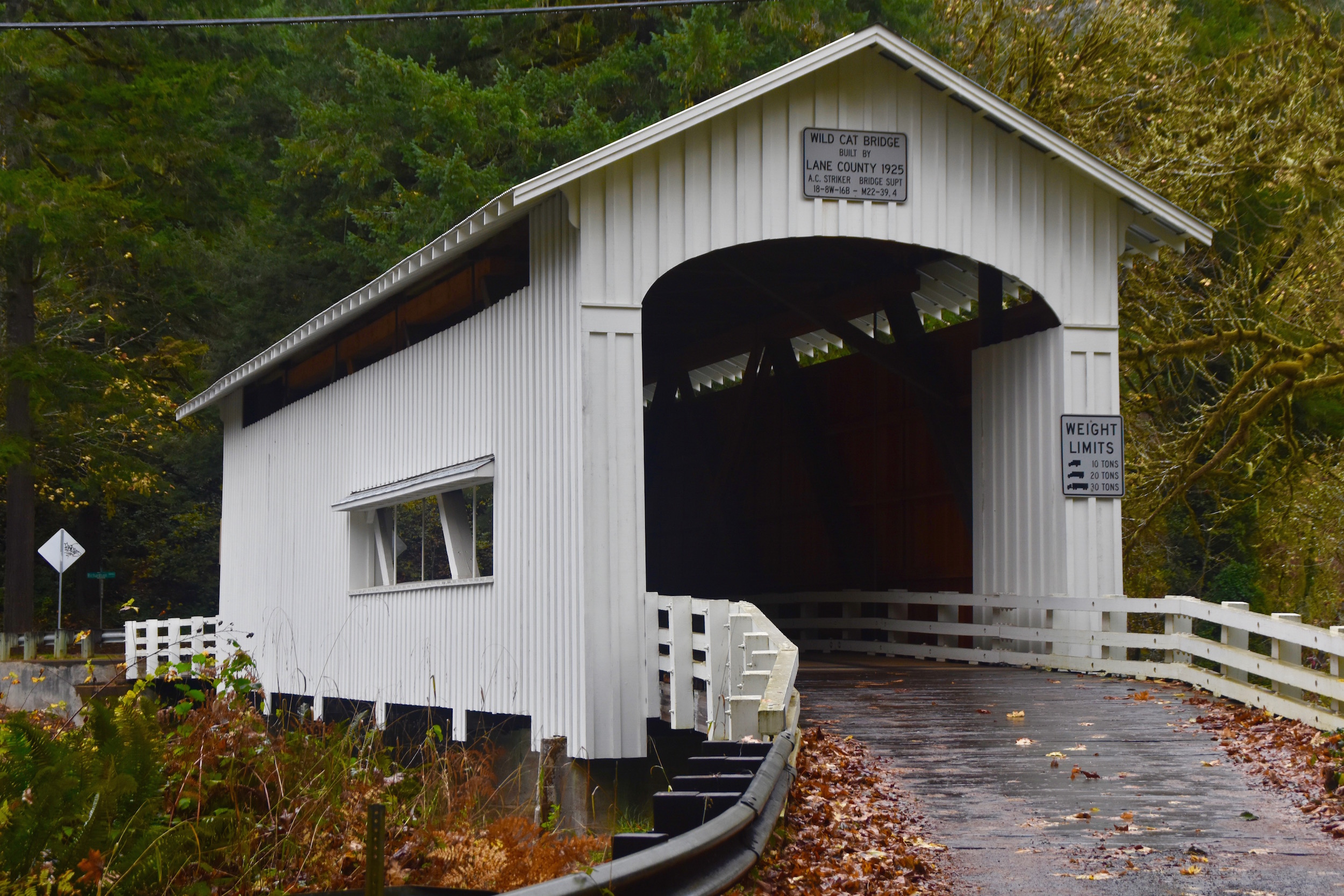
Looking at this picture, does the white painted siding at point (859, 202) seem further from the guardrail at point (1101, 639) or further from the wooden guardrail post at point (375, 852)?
the wooden guardrail post at point (375, 852)

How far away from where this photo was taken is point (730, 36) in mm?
28000

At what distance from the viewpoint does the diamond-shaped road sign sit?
2741 cm

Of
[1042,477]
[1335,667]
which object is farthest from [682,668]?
[1042,477]

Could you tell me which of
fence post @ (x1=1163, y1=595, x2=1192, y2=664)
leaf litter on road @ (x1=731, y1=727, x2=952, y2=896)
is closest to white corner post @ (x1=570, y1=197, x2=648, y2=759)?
leaf litter on road @ (x1=731, y1=727, x2=952, y2=896)

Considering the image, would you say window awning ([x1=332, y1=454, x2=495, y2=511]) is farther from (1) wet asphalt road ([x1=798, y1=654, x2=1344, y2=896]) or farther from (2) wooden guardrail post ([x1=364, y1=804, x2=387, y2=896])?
(2) wooden guardrail post ([x1=364, y1=804, x2=387, y2=896])

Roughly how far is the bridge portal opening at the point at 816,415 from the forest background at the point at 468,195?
283cm

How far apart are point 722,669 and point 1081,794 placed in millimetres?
2883

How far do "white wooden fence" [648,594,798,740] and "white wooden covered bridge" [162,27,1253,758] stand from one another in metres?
0.04

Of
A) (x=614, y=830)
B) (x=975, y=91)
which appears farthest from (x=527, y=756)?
(x=975, y=91)

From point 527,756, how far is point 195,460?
28.3 m

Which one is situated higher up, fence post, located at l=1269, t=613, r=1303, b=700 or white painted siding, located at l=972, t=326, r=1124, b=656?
white painted siding, located at l=972, t=326, r=1124, b=656

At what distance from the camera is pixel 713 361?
20.3 metres

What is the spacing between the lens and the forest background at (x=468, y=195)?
1791cm

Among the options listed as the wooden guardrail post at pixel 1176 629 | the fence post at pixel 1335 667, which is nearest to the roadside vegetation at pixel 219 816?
the fence post at pixel 1335 667
